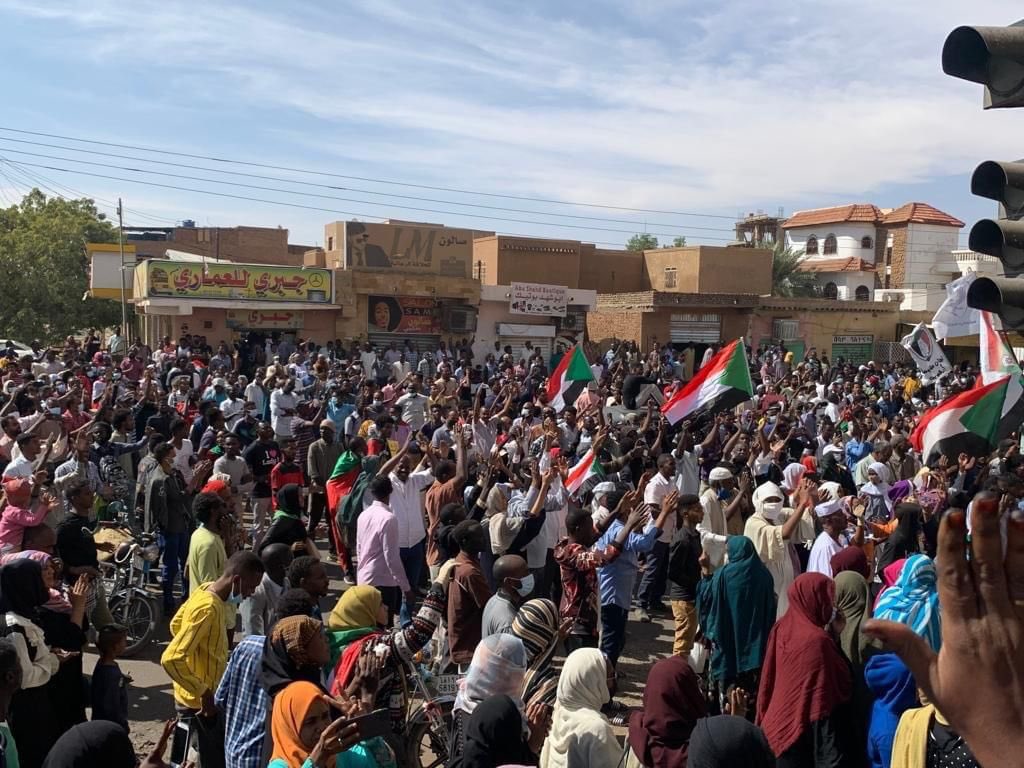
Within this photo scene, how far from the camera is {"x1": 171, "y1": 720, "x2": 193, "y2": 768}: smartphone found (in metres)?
4.62

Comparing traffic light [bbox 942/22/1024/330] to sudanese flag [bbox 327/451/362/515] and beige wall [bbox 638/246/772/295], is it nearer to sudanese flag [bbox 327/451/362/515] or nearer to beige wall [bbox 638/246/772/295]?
sudanese flag [bbox 327/451/362/515]

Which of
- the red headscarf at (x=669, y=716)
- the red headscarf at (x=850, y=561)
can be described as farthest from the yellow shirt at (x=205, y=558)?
the red headscarf at (x=850, y=561)

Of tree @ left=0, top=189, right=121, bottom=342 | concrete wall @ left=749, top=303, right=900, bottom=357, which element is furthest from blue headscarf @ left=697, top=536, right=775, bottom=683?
tree @ left=0, top=189, right=121, bottom=342

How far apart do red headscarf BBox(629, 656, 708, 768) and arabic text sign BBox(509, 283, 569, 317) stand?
1026 inches

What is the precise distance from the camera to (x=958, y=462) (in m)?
11.0

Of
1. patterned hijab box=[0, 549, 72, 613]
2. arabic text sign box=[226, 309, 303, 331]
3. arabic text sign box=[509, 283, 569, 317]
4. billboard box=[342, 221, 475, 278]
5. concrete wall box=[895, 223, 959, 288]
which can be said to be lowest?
patterned hijab box=[0, 549, 72, 613]

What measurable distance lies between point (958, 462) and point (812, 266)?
47.4 meters

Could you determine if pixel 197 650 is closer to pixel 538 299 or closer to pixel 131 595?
pixel 131 595

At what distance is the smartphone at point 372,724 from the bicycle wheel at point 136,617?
4323 mm

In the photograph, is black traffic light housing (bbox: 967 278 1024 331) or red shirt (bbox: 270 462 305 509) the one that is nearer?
black traffic light housing (bbox: 967 278 1024 331)

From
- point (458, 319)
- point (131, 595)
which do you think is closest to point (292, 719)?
point (131, 595)

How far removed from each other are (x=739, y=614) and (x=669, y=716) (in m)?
1.74

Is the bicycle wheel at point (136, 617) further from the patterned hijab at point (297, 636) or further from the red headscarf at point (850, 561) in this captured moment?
the red headscarf at point (850, 561)

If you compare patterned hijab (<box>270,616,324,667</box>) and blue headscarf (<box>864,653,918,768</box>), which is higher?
patterned hijab (<box>270,616,324,667</box>)
